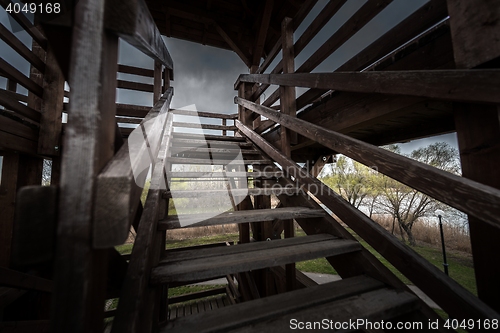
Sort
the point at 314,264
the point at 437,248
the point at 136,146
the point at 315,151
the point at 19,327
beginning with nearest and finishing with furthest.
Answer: the point at 136,146
the point at 19,327
the point at 315,151
the point at 314,264
the point at 437,248

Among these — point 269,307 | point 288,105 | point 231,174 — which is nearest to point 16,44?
point 231,174

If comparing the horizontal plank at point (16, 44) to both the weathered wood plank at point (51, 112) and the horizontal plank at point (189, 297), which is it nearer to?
the weathered wood plank at point (51, 112)

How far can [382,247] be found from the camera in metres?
1.22

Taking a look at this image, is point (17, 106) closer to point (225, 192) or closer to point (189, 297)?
point (225, 192)

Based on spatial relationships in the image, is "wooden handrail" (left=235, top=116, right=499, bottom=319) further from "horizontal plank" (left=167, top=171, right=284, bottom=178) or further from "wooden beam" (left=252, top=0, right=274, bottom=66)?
"wooden beam" (left=252, top=0, right=274, bottom=66)

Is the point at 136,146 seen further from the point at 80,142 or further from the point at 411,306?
the point at 411,306

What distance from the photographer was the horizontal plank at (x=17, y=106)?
1.90 m

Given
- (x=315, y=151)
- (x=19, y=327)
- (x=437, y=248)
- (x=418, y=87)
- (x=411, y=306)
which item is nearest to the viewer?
(x=411, y=306)

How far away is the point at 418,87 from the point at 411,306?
110 cm

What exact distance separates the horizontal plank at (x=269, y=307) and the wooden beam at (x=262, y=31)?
206 inches

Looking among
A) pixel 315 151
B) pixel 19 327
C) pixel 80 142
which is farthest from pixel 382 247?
pixel 315 151

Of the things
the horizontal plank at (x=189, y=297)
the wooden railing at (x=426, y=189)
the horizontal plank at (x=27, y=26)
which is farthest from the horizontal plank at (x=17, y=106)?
the horizontal plank at (x=189, y=297)

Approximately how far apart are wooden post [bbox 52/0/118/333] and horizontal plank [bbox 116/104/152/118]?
3.83 meters

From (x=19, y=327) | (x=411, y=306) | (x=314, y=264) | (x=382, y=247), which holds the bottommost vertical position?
(x=314, y=264)
